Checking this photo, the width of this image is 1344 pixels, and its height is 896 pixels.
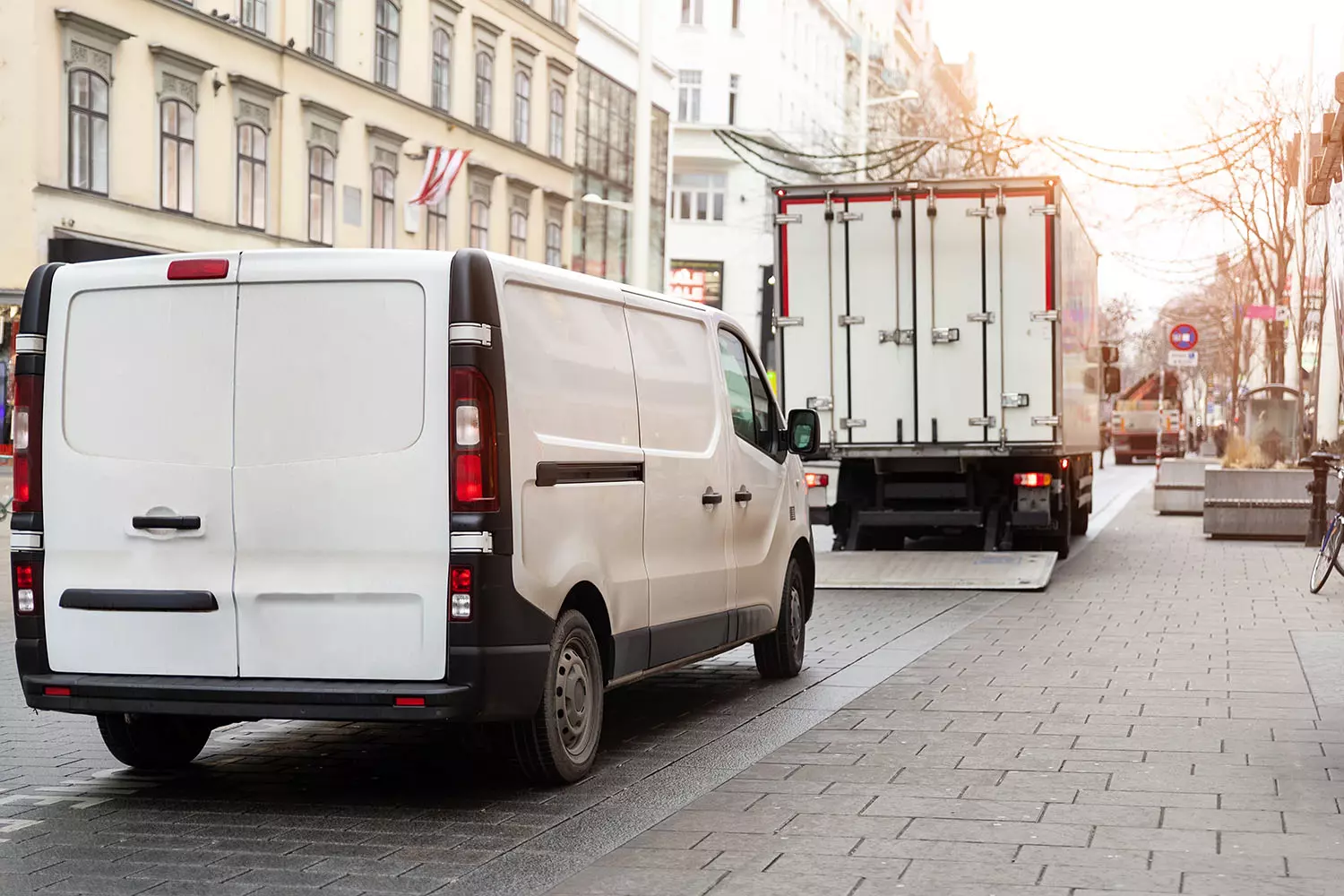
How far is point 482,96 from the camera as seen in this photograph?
1554 inches

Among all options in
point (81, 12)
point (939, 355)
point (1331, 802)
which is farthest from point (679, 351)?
point (81, 12)

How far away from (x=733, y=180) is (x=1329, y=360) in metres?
47.3

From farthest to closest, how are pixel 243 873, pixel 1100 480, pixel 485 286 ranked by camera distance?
pixel 1100 480
pixel 485 286
pixel 243 873

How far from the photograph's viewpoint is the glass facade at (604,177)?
1817 inches

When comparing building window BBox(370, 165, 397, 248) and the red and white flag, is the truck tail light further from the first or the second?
building window BBox(370, 165, 397, 248)

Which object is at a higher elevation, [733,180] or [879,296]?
[733,180]

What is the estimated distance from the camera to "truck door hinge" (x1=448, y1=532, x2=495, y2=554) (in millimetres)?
6551

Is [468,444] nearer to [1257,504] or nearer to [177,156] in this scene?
[1257,504]

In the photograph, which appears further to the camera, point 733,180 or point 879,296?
point 733,180

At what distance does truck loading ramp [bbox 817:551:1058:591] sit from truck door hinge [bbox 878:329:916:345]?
1924 millimetres

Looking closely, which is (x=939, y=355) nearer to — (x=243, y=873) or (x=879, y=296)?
(x=879, y=296)

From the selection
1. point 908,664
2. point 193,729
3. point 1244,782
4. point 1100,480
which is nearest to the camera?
point 1244,782

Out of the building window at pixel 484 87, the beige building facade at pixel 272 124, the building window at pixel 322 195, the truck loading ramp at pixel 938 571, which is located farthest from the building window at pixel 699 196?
the truck loading ramp at pixel 938 571

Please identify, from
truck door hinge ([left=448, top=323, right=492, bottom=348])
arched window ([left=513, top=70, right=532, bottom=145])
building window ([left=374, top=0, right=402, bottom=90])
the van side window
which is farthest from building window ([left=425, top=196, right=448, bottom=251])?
truck door hinge ([left=448, top=323, right=492, bottom=348])
